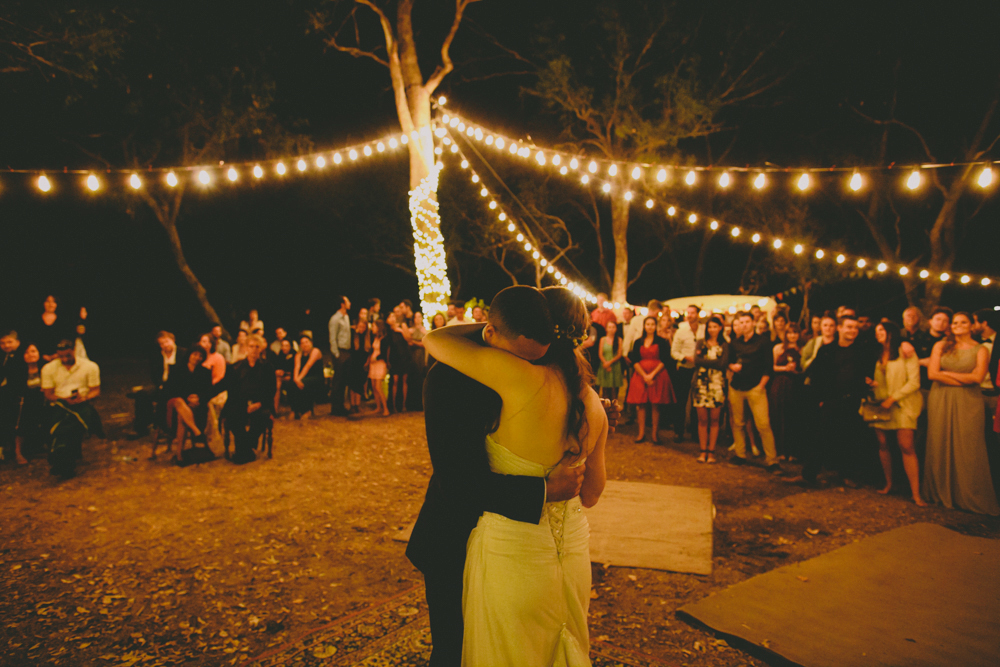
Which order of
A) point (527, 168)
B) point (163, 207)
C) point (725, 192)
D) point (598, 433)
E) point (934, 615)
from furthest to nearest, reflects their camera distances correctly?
point (725, 192) → point (527, 168) → point (163, 207) → point (934, 615) → point (598, 433)

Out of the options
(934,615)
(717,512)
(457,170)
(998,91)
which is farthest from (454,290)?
(934,615)

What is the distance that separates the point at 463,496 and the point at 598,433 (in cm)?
52

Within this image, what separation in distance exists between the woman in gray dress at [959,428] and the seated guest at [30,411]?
9.15 meters

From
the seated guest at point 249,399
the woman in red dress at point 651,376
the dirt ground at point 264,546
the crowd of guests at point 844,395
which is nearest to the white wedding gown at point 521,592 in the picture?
the dirt ground at point 264,546

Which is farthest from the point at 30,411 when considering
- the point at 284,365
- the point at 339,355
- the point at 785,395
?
the point at 785,395

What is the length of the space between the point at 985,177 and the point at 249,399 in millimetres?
7476

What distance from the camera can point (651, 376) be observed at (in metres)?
7.14

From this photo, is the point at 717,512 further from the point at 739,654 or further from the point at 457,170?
the point at 457,170

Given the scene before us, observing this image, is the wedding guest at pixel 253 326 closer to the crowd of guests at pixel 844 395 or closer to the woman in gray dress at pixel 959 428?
the crowd of guests at pixel 844 395

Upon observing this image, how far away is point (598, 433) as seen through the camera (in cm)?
202

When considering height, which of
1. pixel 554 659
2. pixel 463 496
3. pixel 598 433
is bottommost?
pixel 554 659

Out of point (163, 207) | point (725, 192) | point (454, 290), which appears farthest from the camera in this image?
point (454, 290)

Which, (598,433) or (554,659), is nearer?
(554,659)

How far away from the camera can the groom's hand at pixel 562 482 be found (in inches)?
75.8
